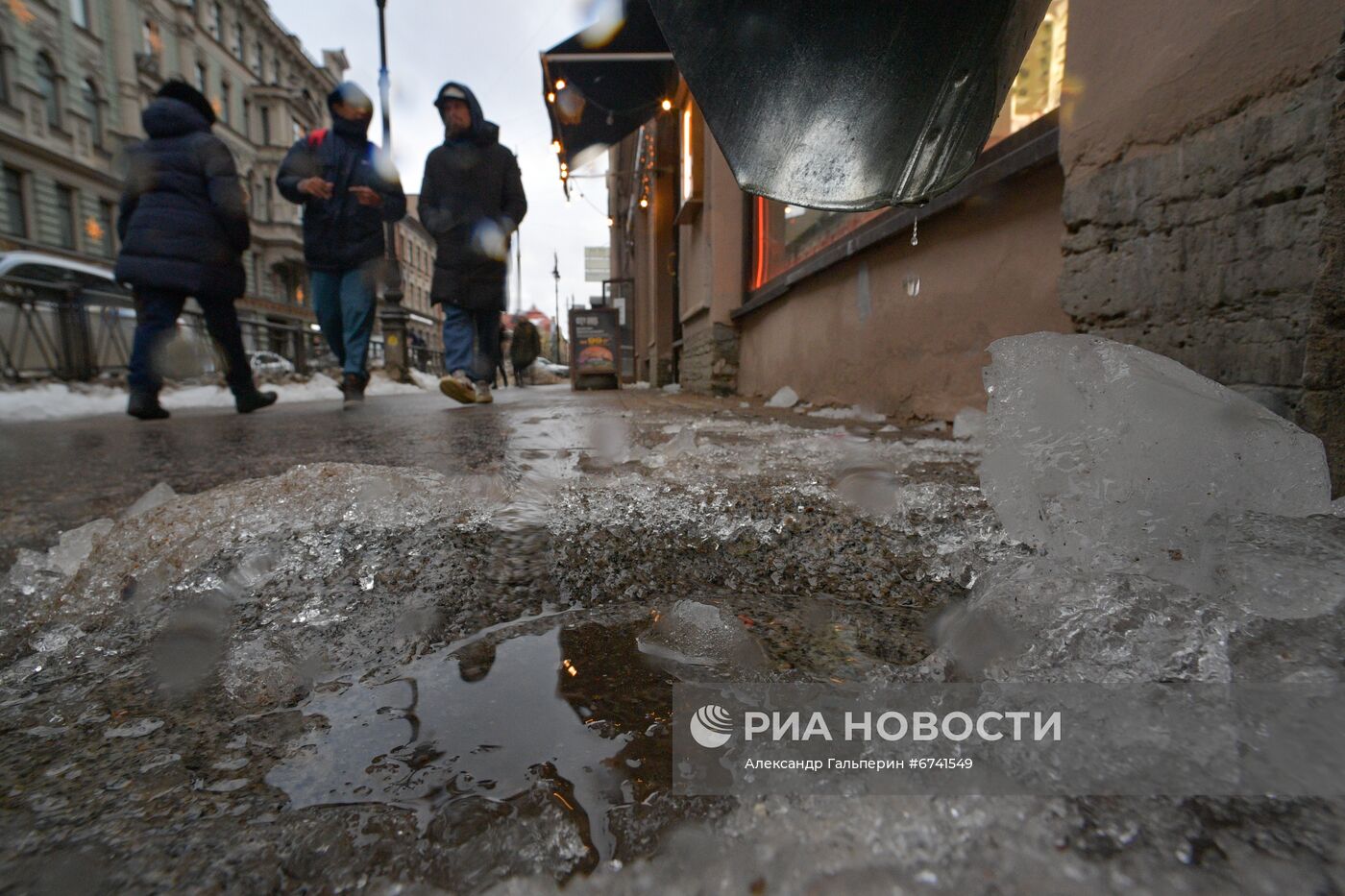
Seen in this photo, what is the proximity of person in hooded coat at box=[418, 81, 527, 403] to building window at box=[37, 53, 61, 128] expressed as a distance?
2278 centimetres

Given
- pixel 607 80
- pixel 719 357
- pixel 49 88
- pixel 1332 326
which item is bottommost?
pixel 1332 326

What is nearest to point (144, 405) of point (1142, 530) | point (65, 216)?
point (1142, 530)

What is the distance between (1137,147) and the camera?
73.6 inches

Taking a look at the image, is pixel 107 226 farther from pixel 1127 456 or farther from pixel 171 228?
pixel 1127 456

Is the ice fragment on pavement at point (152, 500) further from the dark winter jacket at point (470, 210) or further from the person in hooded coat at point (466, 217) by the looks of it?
the dark winter jacket at point (470, 210)

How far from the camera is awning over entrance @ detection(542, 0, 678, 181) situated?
6.63m

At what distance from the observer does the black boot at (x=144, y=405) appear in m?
4.02

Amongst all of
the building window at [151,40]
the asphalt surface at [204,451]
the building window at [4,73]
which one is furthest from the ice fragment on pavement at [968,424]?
the building window at [151,40]

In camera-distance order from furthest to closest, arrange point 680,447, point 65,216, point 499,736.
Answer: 1. point 65,216
2. point 680,447
3. point 499,736

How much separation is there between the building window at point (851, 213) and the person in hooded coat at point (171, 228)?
353cm

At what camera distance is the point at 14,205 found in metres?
18.4

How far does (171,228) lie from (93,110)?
81.0ft

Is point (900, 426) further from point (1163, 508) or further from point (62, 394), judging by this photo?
point (62, 394)

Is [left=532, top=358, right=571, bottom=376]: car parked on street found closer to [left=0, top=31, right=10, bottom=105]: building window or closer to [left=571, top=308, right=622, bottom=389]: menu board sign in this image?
[left=571, top=308, right=622, bottom=389]: menu board sign
